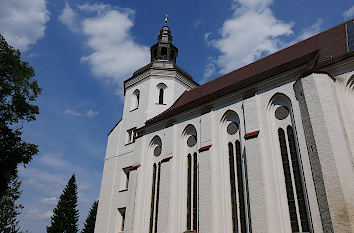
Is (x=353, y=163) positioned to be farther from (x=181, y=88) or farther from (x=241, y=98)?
(x=181, y=88)

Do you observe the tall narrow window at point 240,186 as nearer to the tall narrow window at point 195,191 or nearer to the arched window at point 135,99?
the tall narrow window at point 195,191

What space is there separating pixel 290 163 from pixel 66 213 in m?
29.2

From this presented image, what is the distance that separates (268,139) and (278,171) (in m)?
1.44

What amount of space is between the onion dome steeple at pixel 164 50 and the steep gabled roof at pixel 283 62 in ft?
14.2

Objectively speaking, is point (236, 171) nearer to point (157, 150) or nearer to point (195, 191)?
point (195, 191)

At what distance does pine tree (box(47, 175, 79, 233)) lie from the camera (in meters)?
31.4

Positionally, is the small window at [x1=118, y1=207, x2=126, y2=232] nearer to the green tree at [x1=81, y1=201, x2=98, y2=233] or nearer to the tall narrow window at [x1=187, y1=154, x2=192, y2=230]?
the tall narrow window at [x1=187, y1=154, x2=192, y2=230]

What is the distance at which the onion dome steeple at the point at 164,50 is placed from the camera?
77.3ft

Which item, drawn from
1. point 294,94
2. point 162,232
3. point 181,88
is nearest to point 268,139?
point 294,94

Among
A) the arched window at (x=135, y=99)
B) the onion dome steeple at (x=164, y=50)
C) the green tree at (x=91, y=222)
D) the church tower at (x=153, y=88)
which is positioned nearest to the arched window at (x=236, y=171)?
the church tower at (x=153, y=88)

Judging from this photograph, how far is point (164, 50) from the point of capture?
78.0ft

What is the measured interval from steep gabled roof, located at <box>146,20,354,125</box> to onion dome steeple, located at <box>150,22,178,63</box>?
14.2 feet

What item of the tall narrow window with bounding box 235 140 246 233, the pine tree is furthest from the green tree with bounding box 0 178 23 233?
the tall narrow window with bounding box 235 140 246 233

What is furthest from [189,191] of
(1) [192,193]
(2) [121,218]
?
(2) [121,218]
